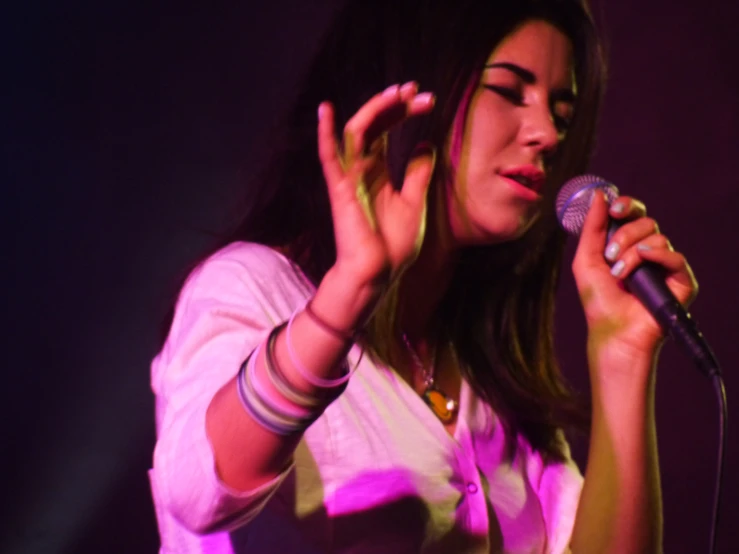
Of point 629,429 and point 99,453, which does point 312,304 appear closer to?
point 629,429

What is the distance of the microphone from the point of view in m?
0.79

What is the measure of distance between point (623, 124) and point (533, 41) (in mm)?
972

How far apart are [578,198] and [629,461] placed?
0.39 metres

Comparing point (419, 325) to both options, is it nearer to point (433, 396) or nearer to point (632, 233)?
point (433, 396)

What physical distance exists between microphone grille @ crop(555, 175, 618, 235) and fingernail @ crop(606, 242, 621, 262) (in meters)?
0.10

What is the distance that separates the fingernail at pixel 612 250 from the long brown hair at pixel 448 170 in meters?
→ 0.28

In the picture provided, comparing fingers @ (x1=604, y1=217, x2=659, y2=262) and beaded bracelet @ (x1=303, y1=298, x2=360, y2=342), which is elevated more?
beaded bracelet @ (x1=303, y1=298, x2=360, y2=342)

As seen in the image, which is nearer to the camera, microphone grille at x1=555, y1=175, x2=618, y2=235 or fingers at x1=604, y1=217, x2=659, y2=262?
fingers at x1=604, y1=217, x2=659, y2=262

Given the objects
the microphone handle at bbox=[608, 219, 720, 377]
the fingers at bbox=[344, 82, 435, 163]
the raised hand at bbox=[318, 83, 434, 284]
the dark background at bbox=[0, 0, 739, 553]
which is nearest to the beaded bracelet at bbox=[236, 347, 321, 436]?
the raised hand at bbox=[318, 83, 434, 284]

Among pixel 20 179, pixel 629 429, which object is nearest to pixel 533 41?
pixel 629 429

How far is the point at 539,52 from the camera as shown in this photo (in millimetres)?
1171

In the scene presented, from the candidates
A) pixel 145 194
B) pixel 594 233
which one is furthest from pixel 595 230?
pixel 145 194

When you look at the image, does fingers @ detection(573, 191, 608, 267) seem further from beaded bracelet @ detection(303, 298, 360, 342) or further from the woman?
beaded bracelet @ detection(303, 298, 360, 342)

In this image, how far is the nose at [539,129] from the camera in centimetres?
114
